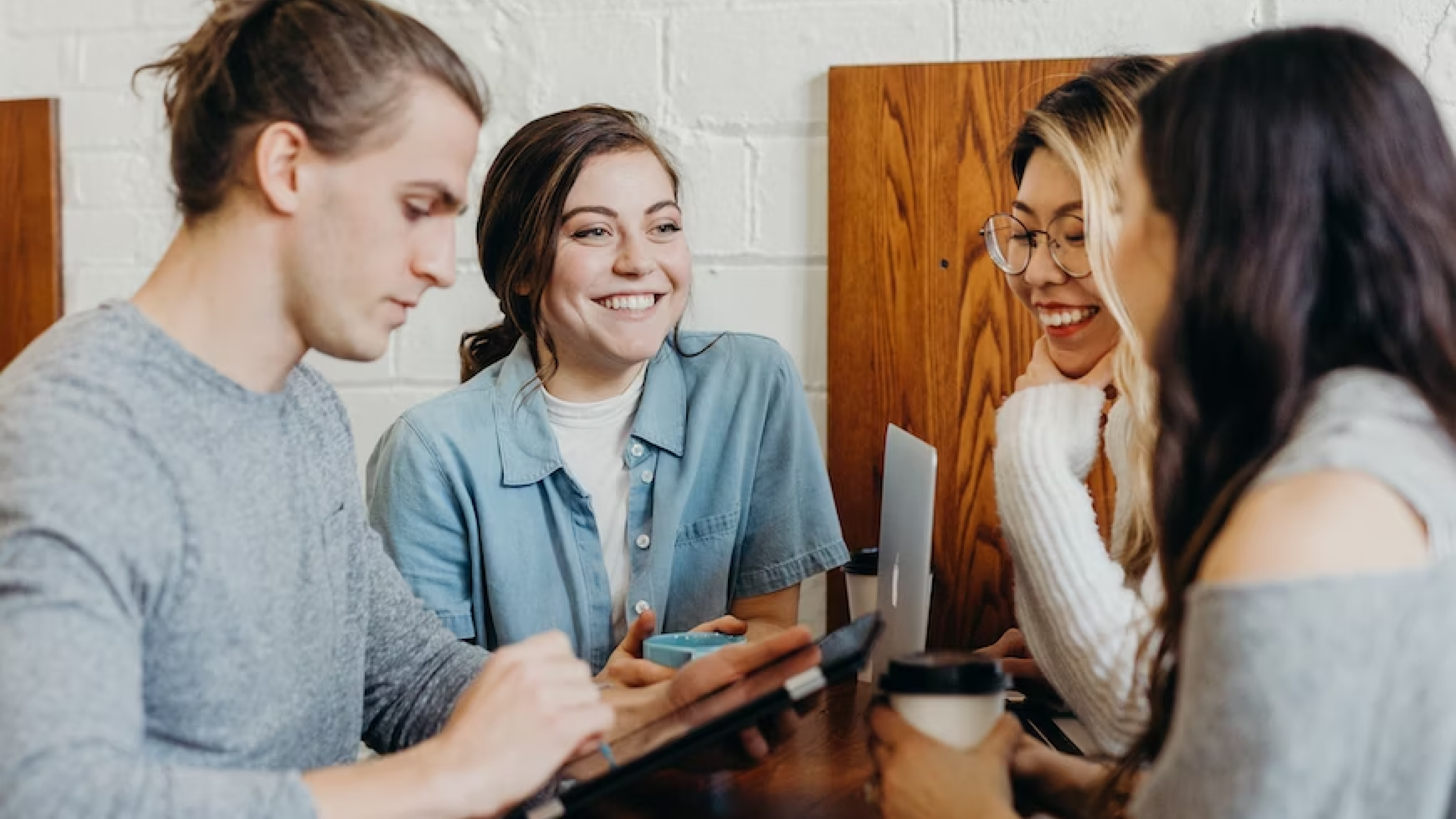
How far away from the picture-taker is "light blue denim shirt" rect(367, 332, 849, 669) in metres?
1.56

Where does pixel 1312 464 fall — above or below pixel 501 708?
above

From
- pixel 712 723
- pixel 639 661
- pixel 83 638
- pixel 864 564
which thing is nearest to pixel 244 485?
pixel 83 638

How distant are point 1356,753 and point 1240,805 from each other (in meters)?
0.06

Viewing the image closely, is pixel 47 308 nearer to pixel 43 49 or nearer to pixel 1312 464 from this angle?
pixel 43 49

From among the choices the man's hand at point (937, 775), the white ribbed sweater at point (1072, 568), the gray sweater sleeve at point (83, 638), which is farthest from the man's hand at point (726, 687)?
the gray sweater sleeve at point (83, 638)

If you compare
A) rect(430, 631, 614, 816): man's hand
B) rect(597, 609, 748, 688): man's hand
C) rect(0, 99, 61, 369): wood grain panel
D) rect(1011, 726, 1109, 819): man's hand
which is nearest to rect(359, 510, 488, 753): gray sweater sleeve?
rect(597, 609, 748, 688): man's hand

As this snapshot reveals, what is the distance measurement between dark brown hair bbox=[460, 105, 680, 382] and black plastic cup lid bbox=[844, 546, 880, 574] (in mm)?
447

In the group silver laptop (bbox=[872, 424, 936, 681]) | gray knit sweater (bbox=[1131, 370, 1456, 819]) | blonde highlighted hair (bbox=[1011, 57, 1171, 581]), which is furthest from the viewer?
blonde highlighted hair (bbox=[1011, 57, 1171, 581])

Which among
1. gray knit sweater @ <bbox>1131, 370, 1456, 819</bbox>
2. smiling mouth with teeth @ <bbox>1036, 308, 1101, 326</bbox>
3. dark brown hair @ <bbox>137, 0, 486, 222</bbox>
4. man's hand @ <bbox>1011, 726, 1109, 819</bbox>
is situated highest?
dark brown hair @ <bbox>137, 0, 486, 222</bbox>

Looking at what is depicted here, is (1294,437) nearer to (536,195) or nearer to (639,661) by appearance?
(639,661)

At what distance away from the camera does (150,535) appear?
83 cm

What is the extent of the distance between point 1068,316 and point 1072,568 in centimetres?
36

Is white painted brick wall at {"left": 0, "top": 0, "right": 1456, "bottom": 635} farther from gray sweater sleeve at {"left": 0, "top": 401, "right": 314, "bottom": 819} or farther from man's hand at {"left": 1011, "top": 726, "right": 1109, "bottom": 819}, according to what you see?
gray sweater sleeve at {"left": 0, "top": 401, "right": 314, "bottom": 819}

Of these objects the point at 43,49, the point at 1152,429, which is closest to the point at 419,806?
the point at 1152,429
